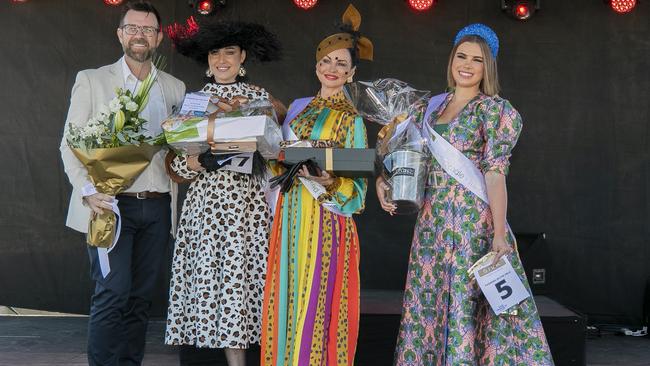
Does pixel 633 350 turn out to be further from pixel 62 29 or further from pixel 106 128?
pixel 62 29

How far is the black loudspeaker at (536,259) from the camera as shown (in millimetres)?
5691

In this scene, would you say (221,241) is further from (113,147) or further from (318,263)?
(113,147)

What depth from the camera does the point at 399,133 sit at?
3.78 meters

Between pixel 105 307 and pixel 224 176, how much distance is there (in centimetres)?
74

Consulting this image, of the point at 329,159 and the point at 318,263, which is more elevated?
the point at 329,159

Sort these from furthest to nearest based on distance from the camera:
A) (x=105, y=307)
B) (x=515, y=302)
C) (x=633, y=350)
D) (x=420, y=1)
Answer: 1. (x=420, y=1)
2. (x=633, y=350)
3. (x=105, y=307)
4. (x=515, y=302)

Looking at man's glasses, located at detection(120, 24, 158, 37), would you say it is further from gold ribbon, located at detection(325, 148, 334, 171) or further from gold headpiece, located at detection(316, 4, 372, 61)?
gold ribbon, located at detection(325, 148, 334, 171)

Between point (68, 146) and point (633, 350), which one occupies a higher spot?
point (68, 146)

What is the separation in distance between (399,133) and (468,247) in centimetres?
52

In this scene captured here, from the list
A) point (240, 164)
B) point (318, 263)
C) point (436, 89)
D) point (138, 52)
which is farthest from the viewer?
point (436, 89)

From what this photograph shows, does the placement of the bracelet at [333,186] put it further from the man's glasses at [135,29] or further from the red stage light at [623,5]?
the red stage light at [623,5]

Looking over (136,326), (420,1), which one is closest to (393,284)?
(420,1)

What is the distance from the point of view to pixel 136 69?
421cm

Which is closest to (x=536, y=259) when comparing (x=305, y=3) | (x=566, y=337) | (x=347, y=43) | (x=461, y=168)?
(x=566, y=337)
